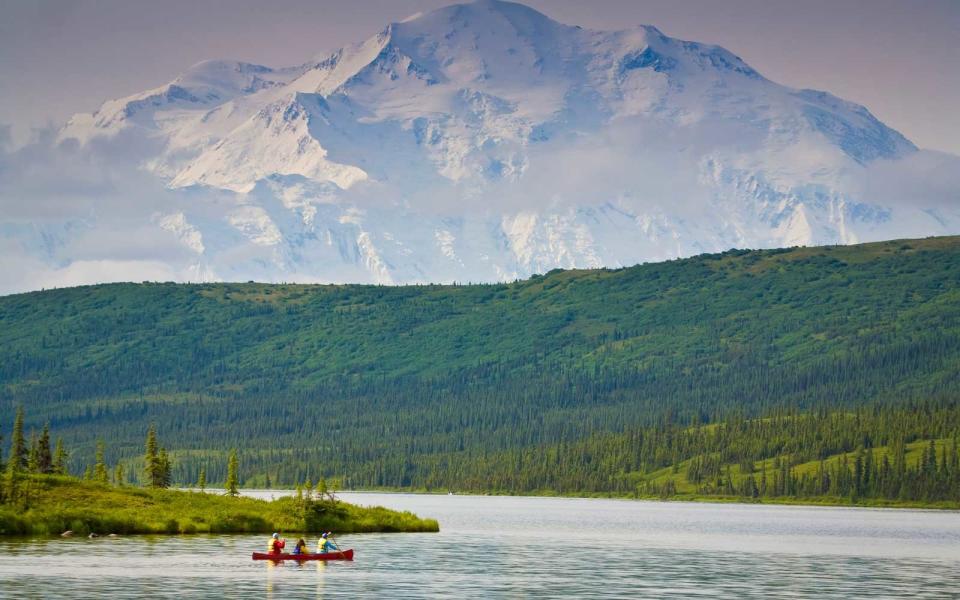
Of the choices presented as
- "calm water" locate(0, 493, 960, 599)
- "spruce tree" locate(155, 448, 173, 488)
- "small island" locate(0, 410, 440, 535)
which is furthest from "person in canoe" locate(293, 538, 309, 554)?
"spruce tree" locate(155, 448, 173, 488)

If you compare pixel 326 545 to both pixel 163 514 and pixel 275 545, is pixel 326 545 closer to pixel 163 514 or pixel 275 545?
pixel 275 545

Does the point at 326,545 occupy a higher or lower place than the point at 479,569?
higher

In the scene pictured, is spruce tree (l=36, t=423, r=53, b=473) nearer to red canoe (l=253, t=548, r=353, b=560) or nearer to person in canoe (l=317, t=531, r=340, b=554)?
person in canoe (l=317, t=531, r=340, b=554)

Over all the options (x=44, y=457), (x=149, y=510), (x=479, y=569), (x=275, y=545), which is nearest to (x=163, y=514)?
(x=149, y=510)

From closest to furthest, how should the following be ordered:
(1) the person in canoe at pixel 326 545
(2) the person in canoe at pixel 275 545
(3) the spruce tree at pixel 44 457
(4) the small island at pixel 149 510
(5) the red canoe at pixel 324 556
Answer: (2) the person in canoe at pixel 275 545, (5) the red canoe at pixel 324 556, (1) the person in canoe at pixel 326 545, (4) the small island at pixel 149 510, (3) the spruce tree at pixel 44 457

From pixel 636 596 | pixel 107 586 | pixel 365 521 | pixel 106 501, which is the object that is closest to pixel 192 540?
pixel 106 501

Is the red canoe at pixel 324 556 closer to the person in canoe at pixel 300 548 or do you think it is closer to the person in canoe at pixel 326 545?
the person in canoe at pixel 300 548

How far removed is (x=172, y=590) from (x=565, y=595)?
2650 centimetres

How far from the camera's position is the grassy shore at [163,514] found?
504 ft

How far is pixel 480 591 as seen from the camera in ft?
403

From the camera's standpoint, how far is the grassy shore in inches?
6048

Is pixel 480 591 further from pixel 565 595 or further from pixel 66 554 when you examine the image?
pixel 66 554

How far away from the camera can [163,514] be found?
543ft

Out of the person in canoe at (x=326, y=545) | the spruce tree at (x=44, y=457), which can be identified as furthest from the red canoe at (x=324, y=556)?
the spruce tree at (x=44, y=457)
